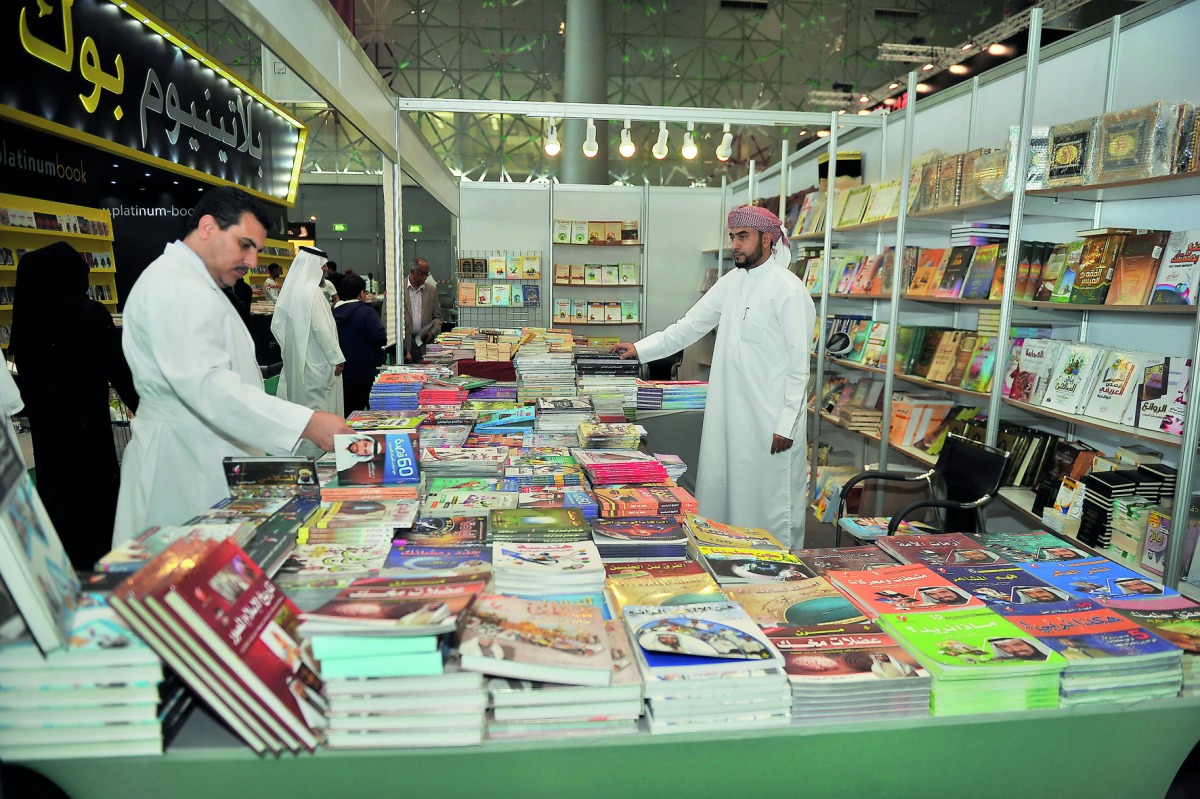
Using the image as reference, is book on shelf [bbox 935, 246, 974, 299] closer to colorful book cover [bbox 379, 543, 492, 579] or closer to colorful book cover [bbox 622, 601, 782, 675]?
colorful book cover [bbox 622, 601, 782, 675]

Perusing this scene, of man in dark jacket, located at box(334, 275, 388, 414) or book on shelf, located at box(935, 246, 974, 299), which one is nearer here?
book on shelf, located at box(935, 246, 974, 299)

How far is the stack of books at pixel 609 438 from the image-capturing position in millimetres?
2949

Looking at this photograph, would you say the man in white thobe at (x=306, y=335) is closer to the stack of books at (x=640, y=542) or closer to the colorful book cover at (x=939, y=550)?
the stack of books at (x=640, y=542)

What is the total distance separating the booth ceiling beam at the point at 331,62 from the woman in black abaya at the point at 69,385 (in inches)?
58.2

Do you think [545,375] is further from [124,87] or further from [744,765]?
[744,765]

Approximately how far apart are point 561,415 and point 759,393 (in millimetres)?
1067

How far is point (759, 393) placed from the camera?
3.68 metres

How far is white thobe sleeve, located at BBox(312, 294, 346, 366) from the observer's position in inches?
207

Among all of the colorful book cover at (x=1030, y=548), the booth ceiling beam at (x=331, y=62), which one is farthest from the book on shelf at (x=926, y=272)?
the booth ceiling beam at (x=331, y=62)

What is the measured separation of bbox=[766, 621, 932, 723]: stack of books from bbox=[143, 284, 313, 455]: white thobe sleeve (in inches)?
58.2

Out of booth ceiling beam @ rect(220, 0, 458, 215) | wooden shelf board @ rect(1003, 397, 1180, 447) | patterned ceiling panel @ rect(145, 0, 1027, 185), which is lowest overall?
wooden shelf board @ rect(1003, 397, 1180, 447)

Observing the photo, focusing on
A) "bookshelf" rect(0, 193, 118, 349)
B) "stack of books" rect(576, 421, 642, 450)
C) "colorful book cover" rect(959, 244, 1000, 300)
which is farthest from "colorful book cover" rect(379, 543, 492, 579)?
"bookshelf" rect(0, 193, 118, 349)

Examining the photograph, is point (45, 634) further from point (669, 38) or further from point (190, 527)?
point (669, 38)

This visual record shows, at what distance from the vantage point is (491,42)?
13.2 m
